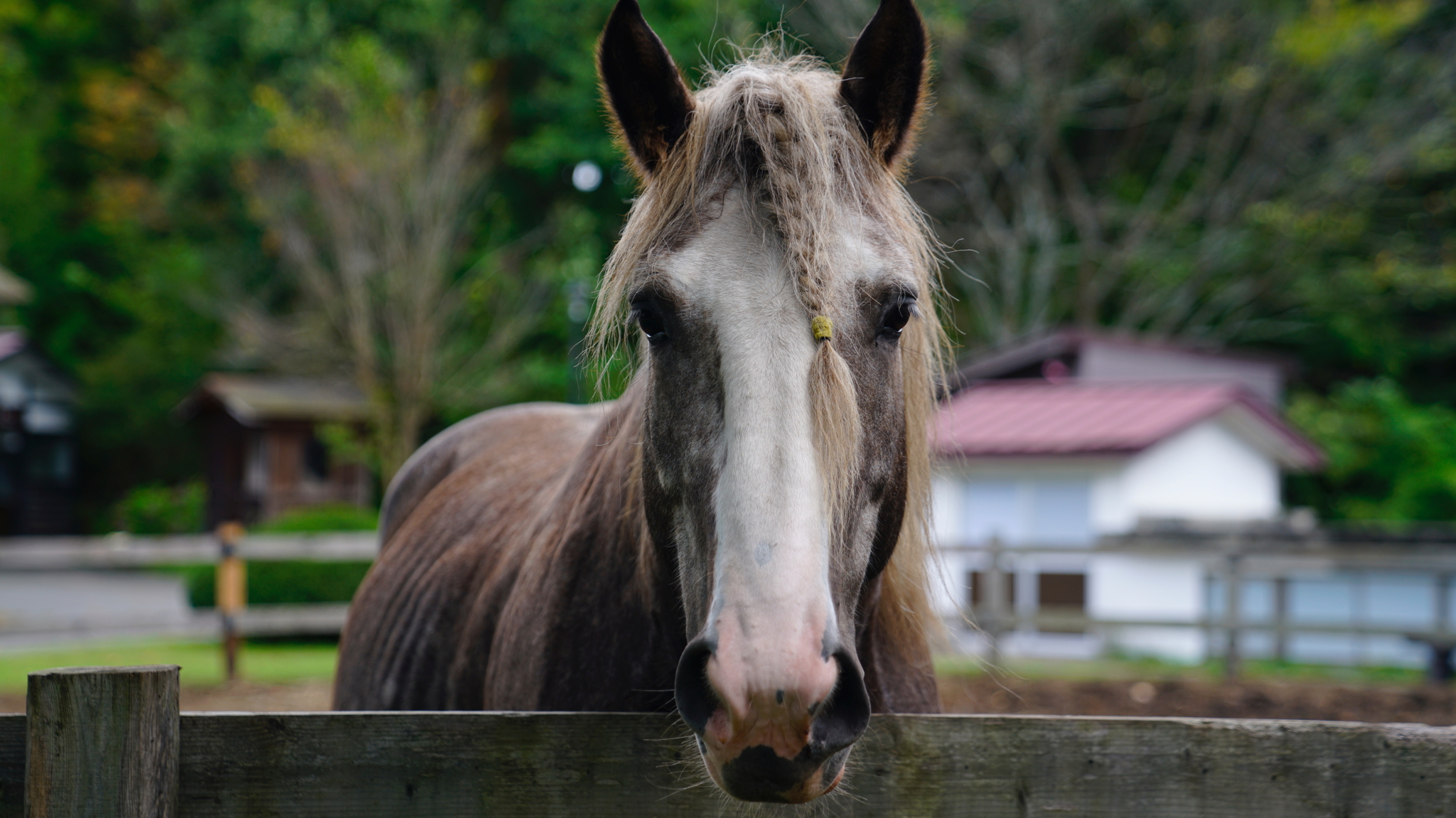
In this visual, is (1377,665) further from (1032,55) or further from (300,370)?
(300,370)

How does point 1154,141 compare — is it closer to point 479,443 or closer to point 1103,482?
point 1103,482

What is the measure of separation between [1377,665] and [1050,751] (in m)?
11.2

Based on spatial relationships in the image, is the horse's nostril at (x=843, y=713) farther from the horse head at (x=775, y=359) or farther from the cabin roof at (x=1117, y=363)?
the cabin roof at (x=1117, y=363)

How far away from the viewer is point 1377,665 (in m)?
10.9

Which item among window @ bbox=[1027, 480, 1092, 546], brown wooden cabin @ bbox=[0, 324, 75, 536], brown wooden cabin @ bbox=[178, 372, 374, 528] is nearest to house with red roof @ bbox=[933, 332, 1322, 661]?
window @ bbox=[1027, 480, 1092, 546]

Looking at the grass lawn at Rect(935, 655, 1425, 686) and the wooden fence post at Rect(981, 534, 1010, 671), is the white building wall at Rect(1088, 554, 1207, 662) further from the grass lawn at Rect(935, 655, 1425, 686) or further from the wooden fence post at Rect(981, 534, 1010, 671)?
the wooden fence post at Rect(981, 534, 1010, 671)

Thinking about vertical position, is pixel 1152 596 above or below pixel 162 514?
above

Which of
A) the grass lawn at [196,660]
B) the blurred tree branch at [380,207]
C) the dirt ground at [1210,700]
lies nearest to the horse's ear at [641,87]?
the dirt ground at [1210,700]

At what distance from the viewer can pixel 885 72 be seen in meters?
1.98

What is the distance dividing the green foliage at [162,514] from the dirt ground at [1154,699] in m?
17.2

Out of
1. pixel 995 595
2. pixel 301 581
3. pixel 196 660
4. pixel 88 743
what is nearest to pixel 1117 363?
pixel 995 595

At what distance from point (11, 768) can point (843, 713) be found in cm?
125

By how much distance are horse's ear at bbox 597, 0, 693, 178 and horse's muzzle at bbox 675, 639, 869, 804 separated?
100 centimetres

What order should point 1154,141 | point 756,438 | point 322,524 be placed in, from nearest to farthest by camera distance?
1. point 756,438
2. point 322,524
3. point 1154,141
